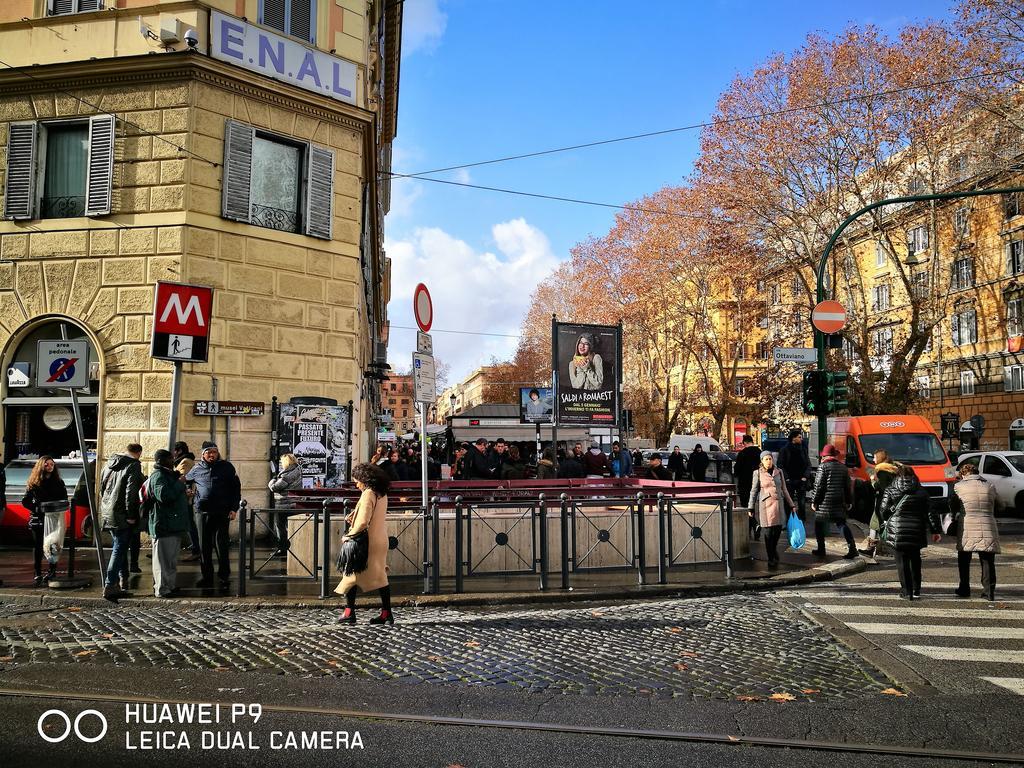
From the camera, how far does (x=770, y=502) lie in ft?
41.3

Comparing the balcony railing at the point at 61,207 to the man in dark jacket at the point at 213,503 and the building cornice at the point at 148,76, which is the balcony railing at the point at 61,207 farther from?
the man in dark jacket at the point at 213,503

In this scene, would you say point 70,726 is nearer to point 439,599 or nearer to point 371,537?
point 371,537

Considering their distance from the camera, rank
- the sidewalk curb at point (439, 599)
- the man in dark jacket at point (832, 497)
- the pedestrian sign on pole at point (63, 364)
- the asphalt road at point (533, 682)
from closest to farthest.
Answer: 1. the asphalt road at point (533, 682)
2. the sidewalk curb at point (439, 599)
3. the pedestrian sign on pole at point (63, 364)
4. the man in dark jacket at point (832, 497)

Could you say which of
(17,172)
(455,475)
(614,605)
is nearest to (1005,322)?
(455,475)

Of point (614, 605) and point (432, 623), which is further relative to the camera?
point (614, 605)

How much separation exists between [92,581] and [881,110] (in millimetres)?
28265

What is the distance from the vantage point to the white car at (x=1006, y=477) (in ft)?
67.2

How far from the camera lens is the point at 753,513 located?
43.4 ft

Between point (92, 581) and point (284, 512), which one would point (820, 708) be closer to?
point (284, 512)

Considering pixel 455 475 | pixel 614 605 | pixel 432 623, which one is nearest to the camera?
pixel 432 623

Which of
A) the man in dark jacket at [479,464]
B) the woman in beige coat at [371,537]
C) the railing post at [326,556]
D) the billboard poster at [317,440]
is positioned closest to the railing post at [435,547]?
the railing post at [326,556]

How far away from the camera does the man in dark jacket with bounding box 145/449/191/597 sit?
384 inches

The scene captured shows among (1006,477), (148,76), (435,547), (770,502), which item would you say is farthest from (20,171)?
(1006,477)

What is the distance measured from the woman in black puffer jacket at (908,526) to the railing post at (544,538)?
3976 millimetres
